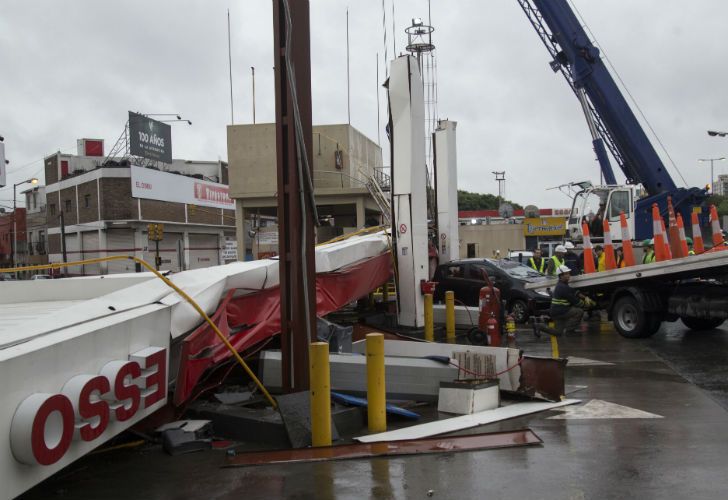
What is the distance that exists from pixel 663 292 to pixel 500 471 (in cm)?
894

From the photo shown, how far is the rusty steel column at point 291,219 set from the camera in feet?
22.0

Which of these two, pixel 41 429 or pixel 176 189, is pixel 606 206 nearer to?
pixel 41 429

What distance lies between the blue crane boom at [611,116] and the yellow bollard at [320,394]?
1550cm

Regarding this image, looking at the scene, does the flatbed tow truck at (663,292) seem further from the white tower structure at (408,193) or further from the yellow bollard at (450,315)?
the white tower structure at (408,193)

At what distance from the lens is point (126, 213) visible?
5266 centimetres

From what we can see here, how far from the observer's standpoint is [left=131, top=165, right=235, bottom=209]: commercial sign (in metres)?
52.1

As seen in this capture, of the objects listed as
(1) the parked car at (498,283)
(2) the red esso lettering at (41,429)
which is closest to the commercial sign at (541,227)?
(1) the parked car at (498,283)

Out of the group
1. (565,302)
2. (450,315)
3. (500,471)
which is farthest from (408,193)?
(500,471)

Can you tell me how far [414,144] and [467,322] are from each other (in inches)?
157

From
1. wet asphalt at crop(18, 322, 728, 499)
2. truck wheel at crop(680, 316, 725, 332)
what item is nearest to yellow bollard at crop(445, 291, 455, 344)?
truck wheel at crop(680, 316, 725, 332)

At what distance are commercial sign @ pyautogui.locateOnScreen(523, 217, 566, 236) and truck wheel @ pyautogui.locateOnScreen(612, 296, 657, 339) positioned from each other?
36371mm

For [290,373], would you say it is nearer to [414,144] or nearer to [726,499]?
[726,499]

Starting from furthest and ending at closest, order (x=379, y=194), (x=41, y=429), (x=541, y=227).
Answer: (x=541, y=227) < (x=379, y=194) < (x=41, y=429)

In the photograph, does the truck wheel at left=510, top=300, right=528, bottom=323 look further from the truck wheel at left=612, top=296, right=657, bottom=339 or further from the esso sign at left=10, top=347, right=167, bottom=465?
the esso sign at left=10, top=347, right=167, bottom=465
